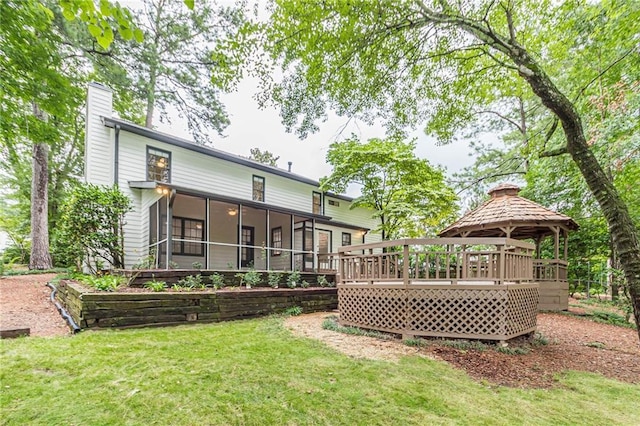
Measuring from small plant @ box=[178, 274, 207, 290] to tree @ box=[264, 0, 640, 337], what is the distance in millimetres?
5041

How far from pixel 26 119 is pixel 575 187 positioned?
1710 centimetres

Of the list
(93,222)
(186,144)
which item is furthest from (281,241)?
(93,222)

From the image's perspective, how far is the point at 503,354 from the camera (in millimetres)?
4930

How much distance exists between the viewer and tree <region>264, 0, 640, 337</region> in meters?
3.64

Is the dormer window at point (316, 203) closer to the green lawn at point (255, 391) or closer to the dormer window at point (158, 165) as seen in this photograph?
the dormer window at point (158, 165)

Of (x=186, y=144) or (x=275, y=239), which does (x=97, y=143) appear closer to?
(x=186, y=144)

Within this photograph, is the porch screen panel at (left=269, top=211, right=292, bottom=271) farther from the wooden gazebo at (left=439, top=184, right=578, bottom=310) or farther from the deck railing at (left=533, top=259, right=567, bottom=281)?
the deck railing at (left=533, top=259, right=567, bottom=281)

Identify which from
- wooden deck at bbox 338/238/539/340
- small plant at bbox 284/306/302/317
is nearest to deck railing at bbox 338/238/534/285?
wooden deck at bbox 338/238/539/340

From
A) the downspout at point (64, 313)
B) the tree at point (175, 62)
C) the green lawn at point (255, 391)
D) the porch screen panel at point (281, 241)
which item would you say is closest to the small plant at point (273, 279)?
the green lawn at point (255, 391)

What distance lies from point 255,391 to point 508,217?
911 centimetres

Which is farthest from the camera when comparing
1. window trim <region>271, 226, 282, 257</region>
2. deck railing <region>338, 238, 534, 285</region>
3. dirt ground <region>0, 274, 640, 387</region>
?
window trim <region>271, 226, 282, 257</region>

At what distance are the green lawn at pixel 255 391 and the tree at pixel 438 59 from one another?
60.1 inches

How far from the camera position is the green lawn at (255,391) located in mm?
2604

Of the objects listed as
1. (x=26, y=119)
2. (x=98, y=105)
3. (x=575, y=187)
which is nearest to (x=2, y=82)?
(x=26, y=119)
